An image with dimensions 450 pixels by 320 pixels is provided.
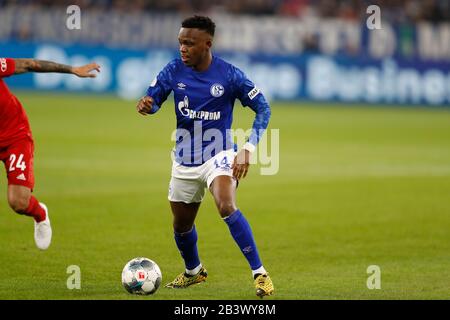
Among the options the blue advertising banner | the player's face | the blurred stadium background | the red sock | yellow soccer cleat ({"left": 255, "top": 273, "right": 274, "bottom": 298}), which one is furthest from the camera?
the blue advertising banner

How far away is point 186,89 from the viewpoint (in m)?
8.80

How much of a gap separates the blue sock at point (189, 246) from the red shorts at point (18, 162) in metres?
1.52

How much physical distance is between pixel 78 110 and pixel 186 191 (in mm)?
18703

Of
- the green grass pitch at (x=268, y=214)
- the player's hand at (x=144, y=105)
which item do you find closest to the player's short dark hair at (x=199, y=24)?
the player's hand at (x=144, y=105)

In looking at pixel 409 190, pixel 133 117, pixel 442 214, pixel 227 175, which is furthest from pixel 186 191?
pixel 133 117

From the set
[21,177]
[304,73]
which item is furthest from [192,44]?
[304,73]

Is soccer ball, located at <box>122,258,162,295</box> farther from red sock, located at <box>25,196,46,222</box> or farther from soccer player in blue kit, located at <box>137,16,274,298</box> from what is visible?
red sock, located at <box>25,196,46,222</box>

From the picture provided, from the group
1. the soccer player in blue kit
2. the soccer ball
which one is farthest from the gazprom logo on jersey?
the soccer ball

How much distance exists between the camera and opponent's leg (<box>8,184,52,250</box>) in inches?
348

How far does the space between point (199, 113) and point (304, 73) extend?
22.2 metres

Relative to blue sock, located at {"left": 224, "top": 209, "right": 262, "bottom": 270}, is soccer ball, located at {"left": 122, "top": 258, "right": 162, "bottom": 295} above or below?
below

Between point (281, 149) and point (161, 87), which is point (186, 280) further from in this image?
point (281, 149)

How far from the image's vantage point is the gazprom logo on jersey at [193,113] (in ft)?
28.8

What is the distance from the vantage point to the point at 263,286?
8211mm
